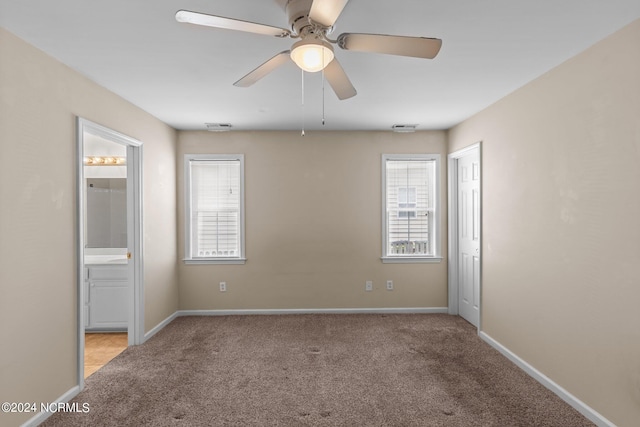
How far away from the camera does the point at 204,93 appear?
325 cm

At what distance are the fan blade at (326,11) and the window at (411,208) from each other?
132 inches

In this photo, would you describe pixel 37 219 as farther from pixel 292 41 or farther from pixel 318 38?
pixel 318 38

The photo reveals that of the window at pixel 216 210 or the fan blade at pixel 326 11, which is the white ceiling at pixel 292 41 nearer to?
the fan blade at pixel 326 11

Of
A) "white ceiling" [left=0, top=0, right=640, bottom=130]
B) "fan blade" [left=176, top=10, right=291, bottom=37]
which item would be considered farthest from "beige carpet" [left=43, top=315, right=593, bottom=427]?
"white ceiling" [left=0, top=0, right=640, bottom=130]

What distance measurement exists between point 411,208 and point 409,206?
39 mm

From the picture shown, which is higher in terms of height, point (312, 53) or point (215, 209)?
point (312, 53)

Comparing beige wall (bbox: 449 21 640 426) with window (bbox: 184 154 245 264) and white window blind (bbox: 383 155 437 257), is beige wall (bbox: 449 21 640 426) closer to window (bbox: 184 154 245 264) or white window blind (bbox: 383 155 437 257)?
white window blind (bbox: 383 155 437 257)

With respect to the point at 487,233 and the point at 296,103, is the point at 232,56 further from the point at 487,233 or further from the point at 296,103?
the point at 487,233

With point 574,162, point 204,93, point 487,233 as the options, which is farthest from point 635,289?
point 204,93

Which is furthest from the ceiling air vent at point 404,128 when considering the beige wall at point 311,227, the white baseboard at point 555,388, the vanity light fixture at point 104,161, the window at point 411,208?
the vanity light fixture at point 104,161

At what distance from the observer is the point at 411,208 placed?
485cm

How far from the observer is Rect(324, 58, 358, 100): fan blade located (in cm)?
193

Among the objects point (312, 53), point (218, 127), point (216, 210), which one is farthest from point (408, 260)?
point (312, 53)

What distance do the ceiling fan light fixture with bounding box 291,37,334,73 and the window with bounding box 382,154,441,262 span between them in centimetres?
322
